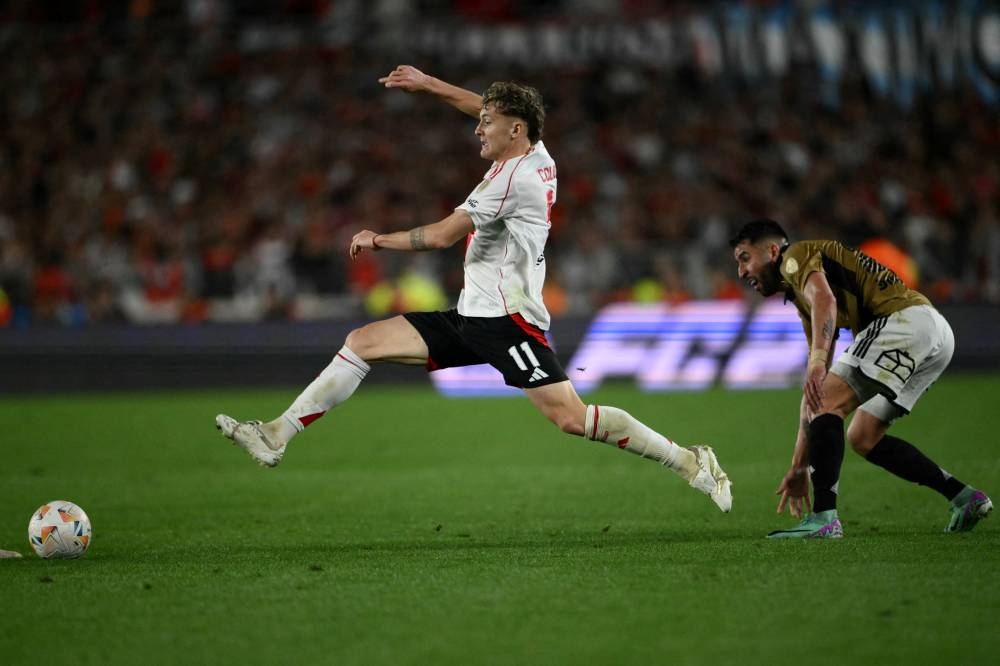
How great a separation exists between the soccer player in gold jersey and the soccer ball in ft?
12.3

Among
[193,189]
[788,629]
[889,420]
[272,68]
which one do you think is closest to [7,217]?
[193,189]

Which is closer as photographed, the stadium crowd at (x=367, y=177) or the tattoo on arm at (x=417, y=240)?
the tattoo on arm at (x=417, y=240)

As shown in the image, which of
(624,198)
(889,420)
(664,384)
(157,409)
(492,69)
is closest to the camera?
(889,420)

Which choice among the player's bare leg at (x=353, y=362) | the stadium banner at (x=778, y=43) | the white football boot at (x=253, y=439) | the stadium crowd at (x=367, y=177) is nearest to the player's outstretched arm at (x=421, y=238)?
the player's bare leg at (x=353, y=362)

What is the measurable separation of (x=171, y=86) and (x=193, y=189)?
3.08 metres

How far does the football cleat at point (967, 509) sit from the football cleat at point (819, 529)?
0.70 m

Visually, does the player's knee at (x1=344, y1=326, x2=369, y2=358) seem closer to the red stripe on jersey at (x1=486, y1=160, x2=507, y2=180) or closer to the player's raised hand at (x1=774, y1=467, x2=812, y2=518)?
the red stripe on jersey at (x1=486, y1=160, x2=507, y2=180)

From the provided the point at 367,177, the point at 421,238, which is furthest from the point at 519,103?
the point at 367,177

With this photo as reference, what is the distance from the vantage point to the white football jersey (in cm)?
717

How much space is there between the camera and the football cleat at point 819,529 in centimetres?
705

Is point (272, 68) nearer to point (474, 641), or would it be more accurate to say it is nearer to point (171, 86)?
point (171, 86)

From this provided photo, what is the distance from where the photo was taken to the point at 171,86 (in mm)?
25969

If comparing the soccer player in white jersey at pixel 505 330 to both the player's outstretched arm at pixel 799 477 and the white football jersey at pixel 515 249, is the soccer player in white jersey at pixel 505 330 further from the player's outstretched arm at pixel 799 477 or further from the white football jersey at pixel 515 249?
the player's outstretched arm at pixel 799 477

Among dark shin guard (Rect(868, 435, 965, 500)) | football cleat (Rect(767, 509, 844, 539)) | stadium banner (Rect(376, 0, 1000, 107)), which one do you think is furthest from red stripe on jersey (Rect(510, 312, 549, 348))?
stadium banner (Rect(376, 0, 1000, 107))
